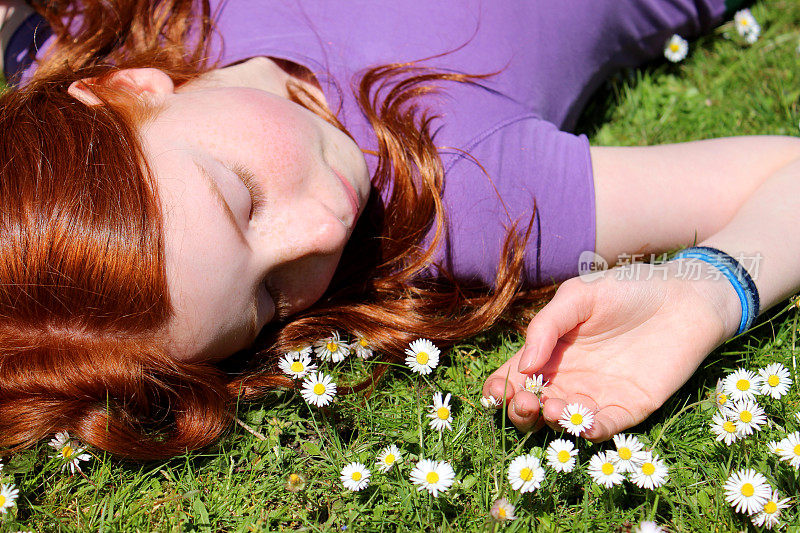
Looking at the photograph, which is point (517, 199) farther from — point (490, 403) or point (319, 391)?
point (319, 391)

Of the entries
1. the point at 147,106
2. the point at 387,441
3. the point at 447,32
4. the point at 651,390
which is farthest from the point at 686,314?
the point at 147,106

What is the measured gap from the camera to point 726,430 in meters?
1.76

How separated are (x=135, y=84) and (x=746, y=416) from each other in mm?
A: 1919

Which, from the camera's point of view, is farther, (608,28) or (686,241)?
(608,28)

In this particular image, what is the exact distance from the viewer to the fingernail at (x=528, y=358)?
1.76 meters

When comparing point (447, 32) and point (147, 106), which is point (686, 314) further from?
point (147, 106)

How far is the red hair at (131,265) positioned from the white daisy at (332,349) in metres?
0.05

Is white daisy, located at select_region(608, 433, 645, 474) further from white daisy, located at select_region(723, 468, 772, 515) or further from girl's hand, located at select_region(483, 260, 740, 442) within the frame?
white daisy, located at select_region(723, 468, 772, 515)

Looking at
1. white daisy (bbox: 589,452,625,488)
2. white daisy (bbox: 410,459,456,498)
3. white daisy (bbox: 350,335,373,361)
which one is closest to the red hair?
white daisy (bbox: 350,335,373,361)

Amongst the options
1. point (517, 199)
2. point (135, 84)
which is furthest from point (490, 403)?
point (135, 84)

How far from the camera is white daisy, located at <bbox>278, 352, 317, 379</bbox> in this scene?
2045 millimetres

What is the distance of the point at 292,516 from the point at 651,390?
3.36 feet

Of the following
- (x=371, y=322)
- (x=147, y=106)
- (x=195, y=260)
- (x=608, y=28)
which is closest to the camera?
(x=195, y=260)

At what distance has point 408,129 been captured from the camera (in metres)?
2.18
